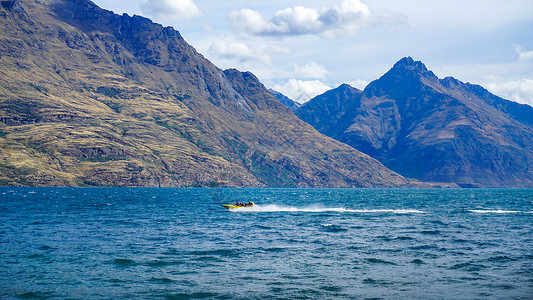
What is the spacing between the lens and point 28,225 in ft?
278

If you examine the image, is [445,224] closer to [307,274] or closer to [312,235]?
[312,235]

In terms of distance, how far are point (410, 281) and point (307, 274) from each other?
994cm

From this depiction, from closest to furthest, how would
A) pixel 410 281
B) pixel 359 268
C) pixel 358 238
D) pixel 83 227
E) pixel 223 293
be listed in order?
pixel 223 293, pixel 410 281, pixel 359 268, pixel 358 238, pixel 83 227

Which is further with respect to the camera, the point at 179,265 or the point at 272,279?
the point at 179,265

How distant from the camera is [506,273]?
46812 mm

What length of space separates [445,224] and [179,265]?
2581 inches

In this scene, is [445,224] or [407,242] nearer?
[407,242]

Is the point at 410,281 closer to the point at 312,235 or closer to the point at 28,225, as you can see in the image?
the point at 312,235

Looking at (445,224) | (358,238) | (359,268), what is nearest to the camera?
(359,268)

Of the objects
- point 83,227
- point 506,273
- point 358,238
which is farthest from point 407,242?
point 83,227

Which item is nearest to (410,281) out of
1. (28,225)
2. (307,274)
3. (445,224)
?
(307,274)

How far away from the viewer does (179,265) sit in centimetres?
5009

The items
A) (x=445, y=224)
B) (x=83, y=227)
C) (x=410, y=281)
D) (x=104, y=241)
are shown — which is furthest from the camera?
(x=445, y=224)

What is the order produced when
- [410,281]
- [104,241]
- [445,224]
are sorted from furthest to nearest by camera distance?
[445,224]
[104,241]
[410,281]
